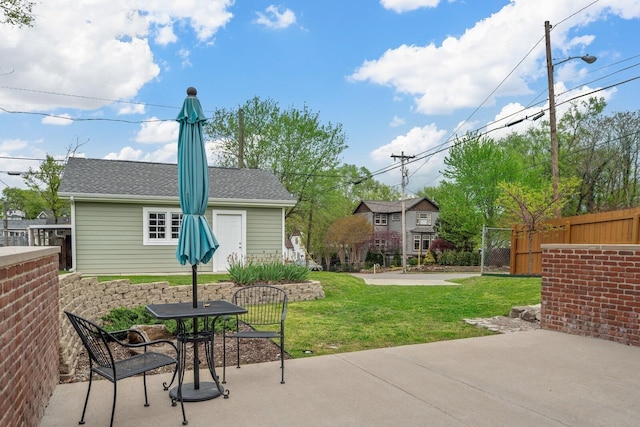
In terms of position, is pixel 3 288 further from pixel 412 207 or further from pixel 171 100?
pixel 412 207

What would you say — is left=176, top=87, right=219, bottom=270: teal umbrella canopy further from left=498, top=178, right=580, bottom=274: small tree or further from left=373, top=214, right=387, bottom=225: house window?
left=373, top=214, right=387, bottom=225: house window

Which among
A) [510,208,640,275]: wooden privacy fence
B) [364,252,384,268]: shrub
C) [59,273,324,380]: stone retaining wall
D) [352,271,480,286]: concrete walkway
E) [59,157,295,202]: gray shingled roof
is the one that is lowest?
[364,252,384,268]: shrub

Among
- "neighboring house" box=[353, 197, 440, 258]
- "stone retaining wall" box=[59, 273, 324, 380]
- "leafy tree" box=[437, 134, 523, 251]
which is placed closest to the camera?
"stone retaining wall" box=[59, 273, 324, 380]

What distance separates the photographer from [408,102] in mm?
21219

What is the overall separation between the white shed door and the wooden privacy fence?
373 inches

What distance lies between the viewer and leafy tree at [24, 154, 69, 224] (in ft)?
87.9

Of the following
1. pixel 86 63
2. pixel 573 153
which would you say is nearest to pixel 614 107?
pixel 573 153

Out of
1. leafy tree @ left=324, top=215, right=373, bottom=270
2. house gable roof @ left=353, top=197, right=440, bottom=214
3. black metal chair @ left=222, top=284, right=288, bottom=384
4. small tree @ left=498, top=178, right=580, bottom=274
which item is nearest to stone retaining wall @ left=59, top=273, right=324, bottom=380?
black metal chair @ left=222, top=284, right=288, bottom=384

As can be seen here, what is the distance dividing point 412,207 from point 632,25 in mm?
31135

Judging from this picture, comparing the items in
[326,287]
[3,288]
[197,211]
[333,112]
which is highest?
[333,112]

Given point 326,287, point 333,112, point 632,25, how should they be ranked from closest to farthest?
point 326,287
point 632,25
point 333,112

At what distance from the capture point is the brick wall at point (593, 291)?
593 centimetres

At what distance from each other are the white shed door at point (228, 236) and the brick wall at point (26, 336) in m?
→ 9.86

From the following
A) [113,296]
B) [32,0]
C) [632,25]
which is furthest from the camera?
[632,25]
